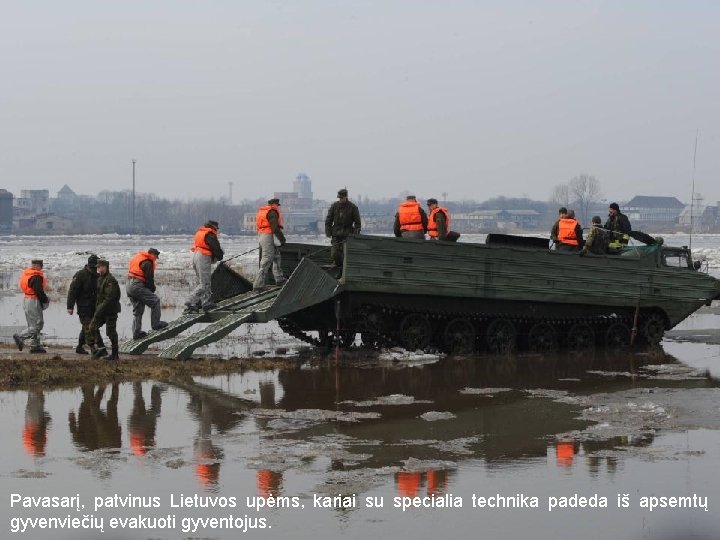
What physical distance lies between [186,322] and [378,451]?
7.28 metres

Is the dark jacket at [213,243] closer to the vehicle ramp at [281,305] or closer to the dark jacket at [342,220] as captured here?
the vehicle ramp at [281,305]

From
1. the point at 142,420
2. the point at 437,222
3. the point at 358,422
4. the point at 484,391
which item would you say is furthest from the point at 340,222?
the point at 142,420

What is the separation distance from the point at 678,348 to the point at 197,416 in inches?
405

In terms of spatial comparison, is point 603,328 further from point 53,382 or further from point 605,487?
point 605,487

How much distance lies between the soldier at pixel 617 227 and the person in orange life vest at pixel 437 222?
3.15 m

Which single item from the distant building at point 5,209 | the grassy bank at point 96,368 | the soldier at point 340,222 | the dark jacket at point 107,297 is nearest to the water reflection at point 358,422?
the grassy bank at point 96,368

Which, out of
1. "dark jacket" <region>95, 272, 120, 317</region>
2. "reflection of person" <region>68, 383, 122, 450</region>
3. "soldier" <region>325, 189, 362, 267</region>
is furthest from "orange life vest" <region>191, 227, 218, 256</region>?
"reflection of person" <region>68, 383, 122, 450</region>

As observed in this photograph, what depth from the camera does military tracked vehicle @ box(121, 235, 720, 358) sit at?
18.6 m

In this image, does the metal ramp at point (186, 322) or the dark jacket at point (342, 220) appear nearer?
the metal ramp at point (186, 322)

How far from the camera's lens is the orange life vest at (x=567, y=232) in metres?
21.7

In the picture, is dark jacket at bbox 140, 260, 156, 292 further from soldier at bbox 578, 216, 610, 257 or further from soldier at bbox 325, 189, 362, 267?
soldier at bbox 578, 216, 610, 257

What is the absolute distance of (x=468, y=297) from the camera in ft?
64.8

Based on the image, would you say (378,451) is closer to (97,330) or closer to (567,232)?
(97,330)

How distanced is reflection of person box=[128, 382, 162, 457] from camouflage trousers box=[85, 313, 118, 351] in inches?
61.9
